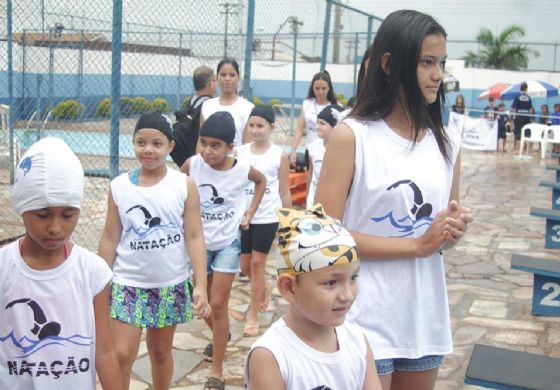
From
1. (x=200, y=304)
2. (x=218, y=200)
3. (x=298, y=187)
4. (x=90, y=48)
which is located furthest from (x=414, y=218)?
(x=90, y=48)

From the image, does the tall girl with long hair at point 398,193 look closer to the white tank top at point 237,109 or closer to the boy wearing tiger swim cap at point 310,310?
the boy wearing tiger swim cap at point 310,310

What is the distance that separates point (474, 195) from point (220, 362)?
31.1 ft

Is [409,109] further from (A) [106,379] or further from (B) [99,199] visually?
(B) [99,199]

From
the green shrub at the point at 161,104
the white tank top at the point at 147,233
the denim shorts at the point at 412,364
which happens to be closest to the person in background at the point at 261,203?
the white tank top at the point at 147,233

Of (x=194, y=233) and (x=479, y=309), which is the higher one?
(x=194, y=233)

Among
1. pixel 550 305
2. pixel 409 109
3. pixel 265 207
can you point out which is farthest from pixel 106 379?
pixel 550 305

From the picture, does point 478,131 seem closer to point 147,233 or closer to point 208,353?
point 208,353

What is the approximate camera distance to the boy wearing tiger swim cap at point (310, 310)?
6.69 feet

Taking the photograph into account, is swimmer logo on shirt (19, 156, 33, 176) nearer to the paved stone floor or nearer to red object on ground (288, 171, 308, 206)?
the paved stone floor

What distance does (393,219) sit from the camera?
2.42m

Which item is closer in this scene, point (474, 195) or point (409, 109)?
point (409, 109)

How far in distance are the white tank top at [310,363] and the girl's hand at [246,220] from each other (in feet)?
9.96

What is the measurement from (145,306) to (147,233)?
36cm

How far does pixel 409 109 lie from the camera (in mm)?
2451
